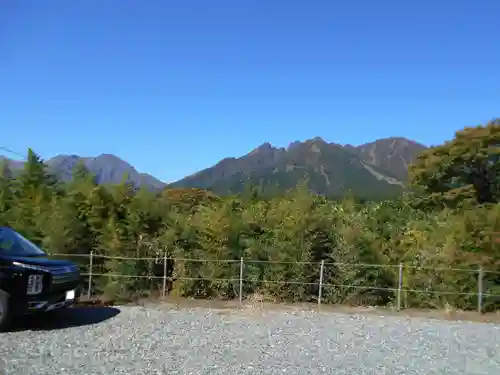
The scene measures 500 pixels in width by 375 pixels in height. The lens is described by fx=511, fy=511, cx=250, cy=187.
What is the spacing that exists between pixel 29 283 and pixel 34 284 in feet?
0.27

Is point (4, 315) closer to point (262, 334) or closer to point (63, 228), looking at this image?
point (262, 334)

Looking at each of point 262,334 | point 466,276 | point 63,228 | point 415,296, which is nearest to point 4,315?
point 262,334

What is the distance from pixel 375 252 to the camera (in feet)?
39.9

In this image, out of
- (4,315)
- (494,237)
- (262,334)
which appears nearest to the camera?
(4,315)

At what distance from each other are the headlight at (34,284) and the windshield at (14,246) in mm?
708

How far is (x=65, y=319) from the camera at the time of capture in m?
8.95

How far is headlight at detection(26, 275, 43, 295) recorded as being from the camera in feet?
25.7

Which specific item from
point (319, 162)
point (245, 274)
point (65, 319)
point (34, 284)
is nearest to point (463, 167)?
point (245, 274)

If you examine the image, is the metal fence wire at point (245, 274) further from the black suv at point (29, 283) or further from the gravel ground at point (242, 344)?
the black suv at point (29, 283)

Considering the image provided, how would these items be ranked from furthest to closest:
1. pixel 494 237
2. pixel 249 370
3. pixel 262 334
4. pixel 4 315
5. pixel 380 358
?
pixel 494 237 → pixel 262 334 → pixel 4 315 → pixel 380 358 → pixel 249 370

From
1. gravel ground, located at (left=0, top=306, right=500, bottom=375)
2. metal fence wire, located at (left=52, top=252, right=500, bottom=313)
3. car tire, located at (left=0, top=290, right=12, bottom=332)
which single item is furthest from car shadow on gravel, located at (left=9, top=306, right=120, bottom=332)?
metal fence wire, located at (left=52, top=252, right=500, bottom=313)

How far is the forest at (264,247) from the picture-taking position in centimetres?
1158

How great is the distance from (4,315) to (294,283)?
6331 millimetres

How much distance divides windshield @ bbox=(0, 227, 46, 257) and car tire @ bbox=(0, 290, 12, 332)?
822 millimetres
